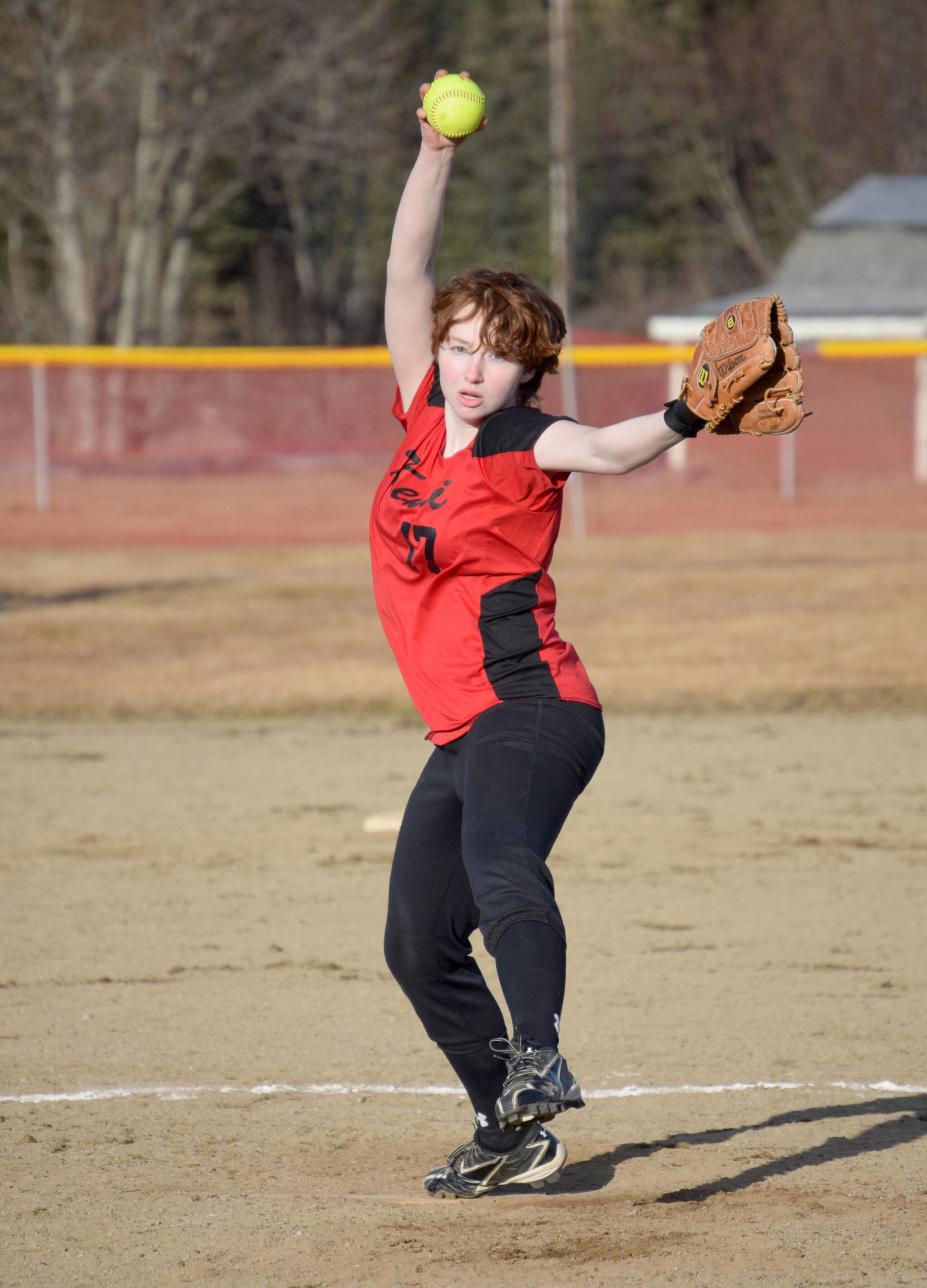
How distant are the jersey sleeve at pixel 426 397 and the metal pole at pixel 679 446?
1350cm

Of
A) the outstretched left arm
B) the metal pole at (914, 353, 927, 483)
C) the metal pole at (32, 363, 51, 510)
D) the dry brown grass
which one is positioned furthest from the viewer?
the metal pole at (914, 353, 927, 483)

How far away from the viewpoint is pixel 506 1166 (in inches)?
113

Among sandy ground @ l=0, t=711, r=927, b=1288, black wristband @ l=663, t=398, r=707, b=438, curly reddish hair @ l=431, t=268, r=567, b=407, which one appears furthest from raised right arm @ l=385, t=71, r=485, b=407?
sandy ground @ l=0, t=711, r=927, b=1288

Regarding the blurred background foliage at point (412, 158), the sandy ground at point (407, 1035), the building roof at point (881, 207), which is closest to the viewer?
the sandy ground at point (407, 1035)

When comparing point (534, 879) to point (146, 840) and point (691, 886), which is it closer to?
point (691, 886)

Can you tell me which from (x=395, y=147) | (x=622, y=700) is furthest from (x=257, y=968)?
(x=395, y=147)

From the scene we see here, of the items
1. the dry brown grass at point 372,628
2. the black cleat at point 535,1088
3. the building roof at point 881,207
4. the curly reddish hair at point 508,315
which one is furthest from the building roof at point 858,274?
the black cleat at point 535,1088

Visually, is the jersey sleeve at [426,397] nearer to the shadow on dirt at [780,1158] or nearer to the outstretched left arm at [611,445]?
the outstretched left arm at [611,445]

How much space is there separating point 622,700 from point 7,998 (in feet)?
15.8

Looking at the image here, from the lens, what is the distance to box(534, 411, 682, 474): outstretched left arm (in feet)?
7.91

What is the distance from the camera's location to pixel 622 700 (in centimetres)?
845

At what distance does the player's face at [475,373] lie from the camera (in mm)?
2609

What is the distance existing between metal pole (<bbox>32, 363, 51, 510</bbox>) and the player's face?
46.3 feet

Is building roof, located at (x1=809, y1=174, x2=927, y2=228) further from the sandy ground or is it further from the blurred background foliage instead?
the sandy ground
